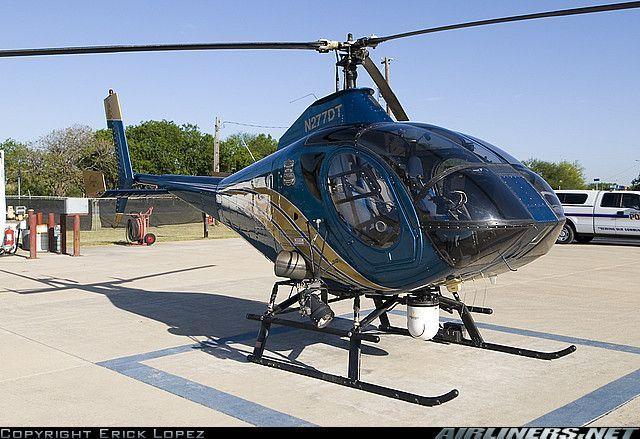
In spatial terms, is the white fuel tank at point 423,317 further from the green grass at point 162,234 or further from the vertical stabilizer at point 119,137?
the green grass at point 162,234

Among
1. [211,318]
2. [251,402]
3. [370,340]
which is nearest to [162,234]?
[211,318]

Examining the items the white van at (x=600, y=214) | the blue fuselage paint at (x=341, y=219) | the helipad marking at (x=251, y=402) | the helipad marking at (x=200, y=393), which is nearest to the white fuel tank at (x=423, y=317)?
the blue fuselage paint at (x=341, y=219)

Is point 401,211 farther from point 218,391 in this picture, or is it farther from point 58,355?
point 58,355

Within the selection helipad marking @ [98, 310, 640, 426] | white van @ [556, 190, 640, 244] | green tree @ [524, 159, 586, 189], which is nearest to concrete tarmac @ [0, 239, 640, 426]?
helipad marking @ [98, 310, 640, 426]

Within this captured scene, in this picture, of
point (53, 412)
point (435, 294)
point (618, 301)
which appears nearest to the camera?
point (53, 412)

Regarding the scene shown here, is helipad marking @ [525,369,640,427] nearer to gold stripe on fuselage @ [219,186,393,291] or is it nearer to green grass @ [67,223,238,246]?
gold stripe on fuselage @ [219,186,393,291]

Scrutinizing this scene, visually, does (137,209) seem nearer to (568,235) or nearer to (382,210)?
(568,235)

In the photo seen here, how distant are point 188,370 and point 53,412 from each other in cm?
151

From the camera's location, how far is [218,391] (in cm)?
589

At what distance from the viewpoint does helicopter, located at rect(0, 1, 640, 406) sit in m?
5.49

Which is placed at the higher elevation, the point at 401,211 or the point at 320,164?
the point at 320,164

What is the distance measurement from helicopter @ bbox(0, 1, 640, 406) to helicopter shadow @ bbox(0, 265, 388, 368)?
41cm

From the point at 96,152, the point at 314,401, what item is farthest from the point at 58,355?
the point at 96,152

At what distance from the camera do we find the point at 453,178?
5.50 meters
